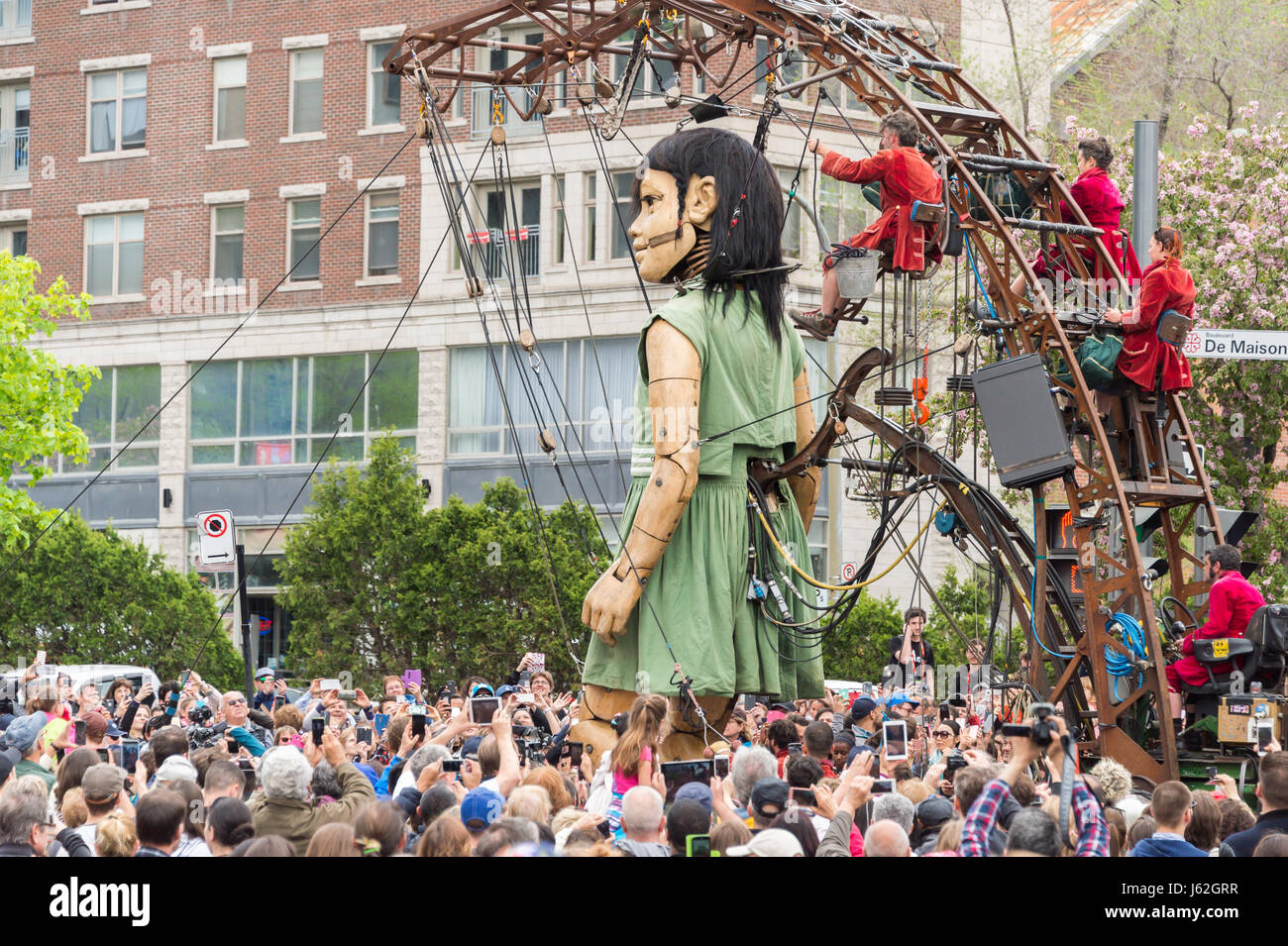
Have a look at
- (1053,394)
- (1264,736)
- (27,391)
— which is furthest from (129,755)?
(27,391)

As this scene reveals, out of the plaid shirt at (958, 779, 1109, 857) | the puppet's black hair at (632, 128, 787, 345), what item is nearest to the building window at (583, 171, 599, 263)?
the puppet's black hair at (632, 128, 787, 345)

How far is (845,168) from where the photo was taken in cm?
1001

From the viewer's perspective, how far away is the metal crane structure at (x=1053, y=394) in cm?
1033

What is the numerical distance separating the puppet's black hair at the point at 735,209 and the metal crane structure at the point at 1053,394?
0.48m

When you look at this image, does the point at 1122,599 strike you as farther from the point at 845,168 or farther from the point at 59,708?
the point at 59,708

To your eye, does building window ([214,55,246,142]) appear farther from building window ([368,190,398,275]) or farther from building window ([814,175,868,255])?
building window ([814,175,868,255])

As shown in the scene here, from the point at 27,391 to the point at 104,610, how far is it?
466 centimetres

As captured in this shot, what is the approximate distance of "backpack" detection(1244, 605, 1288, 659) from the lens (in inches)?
411

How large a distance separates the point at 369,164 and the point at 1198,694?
2465cm

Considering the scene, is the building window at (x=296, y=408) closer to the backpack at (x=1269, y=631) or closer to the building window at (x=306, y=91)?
the building window at (x=306, y=91)

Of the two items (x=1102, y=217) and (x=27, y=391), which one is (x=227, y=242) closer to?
(x=27, y=391)
